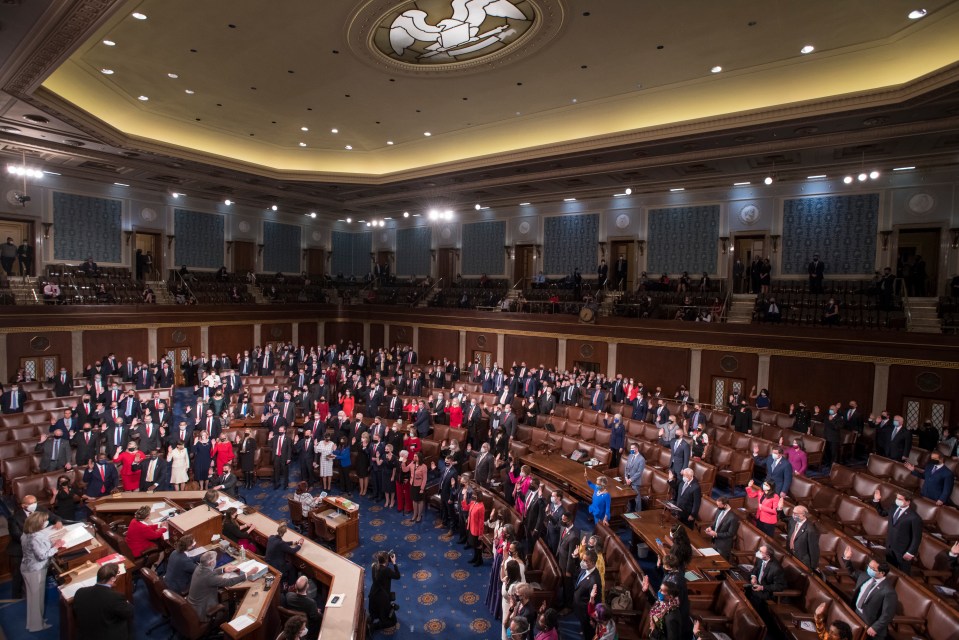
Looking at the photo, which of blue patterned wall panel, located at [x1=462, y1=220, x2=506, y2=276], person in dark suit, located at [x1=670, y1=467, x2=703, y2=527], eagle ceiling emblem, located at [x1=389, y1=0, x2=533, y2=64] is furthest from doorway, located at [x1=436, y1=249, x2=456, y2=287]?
person in dark suit, located at [x1=670, y1=467, x2=703, y2=527]

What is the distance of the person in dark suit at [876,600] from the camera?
534cm

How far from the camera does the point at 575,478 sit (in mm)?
9898

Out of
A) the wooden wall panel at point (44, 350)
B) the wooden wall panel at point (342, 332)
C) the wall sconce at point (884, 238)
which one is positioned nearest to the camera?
the wall sconce at point (884, 238)

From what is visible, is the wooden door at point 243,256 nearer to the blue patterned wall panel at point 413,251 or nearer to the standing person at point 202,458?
the blue patterned wall panel at point 413,251

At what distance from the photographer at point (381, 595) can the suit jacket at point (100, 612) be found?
2562 millimetres

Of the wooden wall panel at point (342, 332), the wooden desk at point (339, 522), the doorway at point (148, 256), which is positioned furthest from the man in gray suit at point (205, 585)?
the wooden wall panel at point (342, 332)

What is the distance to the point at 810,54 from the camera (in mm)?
11922

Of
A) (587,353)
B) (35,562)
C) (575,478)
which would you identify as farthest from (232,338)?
(575,478)

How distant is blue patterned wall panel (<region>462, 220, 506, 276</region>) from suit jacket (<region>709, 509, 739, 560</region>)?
1961 cm

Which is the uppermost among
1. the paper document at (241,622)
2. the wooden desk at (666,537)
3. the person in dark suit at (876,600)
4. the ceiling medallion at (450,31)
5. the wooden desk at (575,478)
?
the ceiling medallion at (450,31)

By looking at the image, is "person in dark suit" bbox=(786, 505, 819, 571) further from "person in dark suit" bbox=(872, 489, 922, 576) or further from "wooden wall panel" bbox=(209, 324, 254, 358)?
"wooden wall panel" bbox=(209, 324, 254, 358)

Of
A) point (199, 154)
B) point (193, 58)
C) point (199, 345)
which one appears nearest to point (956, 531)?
point (193, 58)

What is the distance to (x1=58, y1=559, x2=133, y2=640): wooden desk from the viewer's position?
5949mm

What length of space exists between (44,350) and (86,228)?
5989mm
